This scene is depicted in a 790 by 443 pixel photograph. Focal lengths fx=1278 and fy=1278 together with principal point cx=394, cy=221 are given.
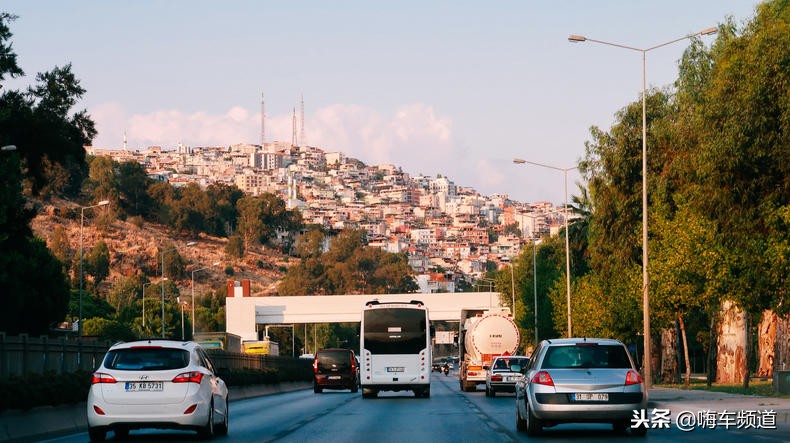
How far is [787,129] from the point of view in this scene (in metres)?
37.4

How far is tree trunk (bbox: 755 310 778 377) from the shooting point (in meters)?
54.2

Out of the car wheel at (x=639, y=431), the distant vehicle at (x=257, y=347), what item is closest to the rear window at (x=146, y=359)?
the car wheel at (x=639, y=431)

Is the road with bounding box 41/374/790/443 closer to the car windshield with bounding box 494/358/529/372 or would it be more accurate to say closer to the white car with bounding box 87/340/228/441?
the white car with bounding box 87/340/228/441

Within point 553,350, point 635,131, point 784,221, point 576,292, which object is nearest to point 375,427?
point 553,350

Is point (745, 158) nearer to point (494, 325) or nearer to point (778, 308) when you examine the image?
point (778, 308)

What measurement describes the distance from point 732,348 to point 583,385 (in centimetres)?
3774

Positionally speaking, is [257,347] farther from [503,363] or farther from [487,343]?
[503,363]

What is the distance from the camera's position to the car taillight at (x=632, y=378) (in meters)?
21.5

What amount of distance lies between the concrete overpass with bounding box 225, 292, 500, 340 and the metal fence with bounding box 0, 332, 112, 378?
8954cm

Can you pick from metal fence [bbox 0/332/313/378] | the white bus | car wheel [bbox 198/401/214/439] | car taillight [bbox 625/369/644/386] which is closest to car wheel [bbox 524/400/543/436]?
car taillight [bbox 625/369/644/386]

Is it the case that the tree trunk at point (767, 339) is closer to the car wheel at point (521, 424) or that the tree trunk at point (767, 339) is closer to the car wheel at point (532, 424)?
the car wheel at point (521, 424)

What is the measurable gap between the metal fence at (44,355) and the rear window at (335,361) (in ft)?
85.6

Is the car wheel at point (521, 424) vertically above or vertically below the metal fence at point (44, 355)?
below

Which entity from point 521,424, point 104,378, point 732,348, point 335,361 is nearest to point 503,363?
point 732,348
